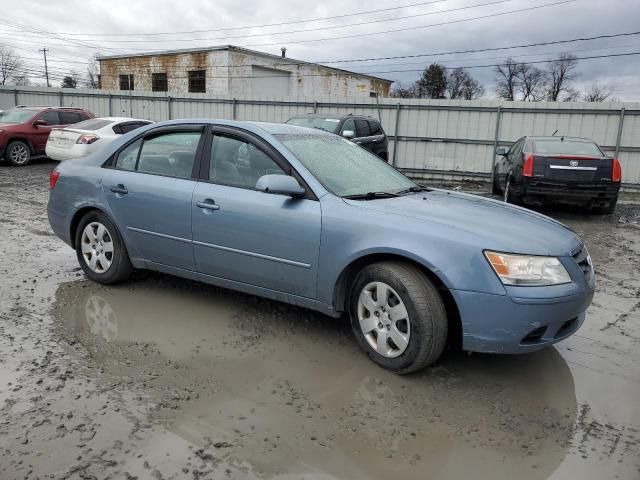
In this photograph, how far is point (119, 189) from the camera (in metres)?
4.62

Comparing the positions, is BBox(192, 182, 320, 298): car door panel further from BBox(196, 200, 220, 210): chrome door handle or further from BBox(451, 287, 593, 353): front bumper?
BBox(451, 287, 593, 353): front bumper

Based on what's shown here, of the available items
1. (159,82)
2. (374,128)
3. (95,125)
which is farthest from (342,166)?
(159,82)

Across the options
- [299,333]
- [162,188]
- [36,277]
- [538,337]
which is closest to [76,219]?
[36,277]

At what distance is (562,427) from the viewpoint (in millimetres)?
2904

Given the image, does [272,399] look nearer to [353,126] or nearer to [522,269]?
[522,269]

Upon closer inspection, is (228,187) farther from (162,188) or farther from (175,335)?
(175,335)

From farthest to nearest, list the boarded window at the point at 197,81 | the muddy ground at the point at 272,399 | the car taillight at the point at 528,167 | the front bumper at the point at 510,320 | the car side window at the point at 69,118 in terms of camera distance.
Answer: the boarded window at the point at 197,81 → the car side window at the point at 69,118 → the car taillight at the point at 528,167 → the front bumper at the point at 510,320 → the muddy ground at the point at 272,399

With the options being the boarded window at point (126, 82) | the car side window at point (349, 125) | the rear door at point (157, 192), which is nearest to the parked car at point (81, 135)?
the car side window at point (349, 125)

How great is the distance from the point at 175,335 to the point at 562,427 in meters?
2.61

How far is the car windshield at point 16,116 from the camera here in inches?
589

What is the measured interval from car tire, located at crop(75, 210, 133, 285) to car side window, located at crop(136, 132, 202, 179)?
639mm

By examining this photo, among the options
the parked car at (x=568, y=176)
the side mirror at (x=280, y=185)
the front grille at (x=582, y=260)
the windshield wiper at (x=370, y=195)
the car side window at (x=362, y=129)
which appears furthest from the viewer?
the car side window at (x=362, y=129)

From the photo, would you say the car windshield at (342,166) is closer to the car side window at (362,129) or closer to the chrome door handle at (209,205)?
the chrome door handle at (209,205)

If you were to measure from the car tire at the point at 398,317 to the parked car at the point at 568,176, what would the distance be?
Answer: 652 centimetres
